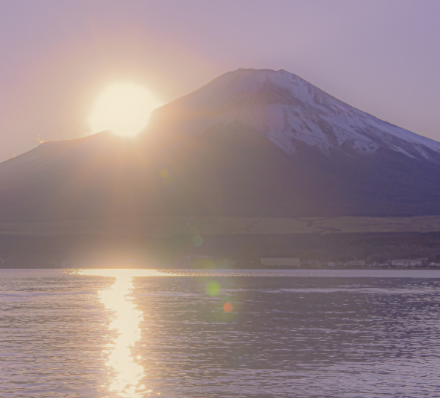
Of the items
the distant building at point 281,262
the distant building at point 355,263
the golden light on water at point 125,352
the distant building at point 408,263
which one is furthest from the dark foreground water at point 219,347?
the distant building at point 355,263

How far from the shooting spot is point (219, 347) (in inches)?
1425

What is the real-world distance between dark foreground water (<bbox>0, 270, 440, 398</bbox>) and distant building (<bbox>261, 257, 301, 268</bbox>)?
8668 centimetres

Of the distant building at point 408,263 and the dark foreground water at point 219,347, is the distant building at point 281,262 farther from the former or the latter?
the dark foreground water at point 219,347

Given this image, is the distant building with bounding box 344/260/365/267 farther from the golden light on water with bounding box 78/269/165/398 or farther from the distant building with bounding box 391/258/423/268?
the golden light on water with bounding box 78/269/165/398

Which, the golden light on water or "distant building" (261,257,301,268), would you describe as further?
"distant building" (261,257,301,268)

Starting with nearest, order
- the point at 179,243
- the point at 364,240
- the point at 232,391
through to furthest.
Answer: the point at 232,391
the point at 364,240
the point at 179,243

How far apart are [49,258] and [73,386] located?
483 ft

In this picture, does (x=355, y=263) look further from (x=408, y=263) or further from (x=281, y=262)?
(x=281, y=262)

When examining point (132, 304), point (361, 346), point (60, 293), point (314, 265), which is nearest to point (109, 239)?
point (314, 265)

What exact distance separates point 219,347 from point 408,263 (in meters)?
123

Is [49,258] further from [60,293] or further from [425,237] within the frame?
[60,293]

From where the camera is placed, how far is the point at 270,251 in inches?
6417

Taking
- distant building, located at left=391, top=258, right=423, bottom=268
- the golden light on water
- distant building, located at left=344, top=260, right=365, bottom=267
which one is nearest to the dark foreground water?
the golden light on water

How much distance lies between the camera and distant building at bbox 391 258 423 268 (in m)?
151
